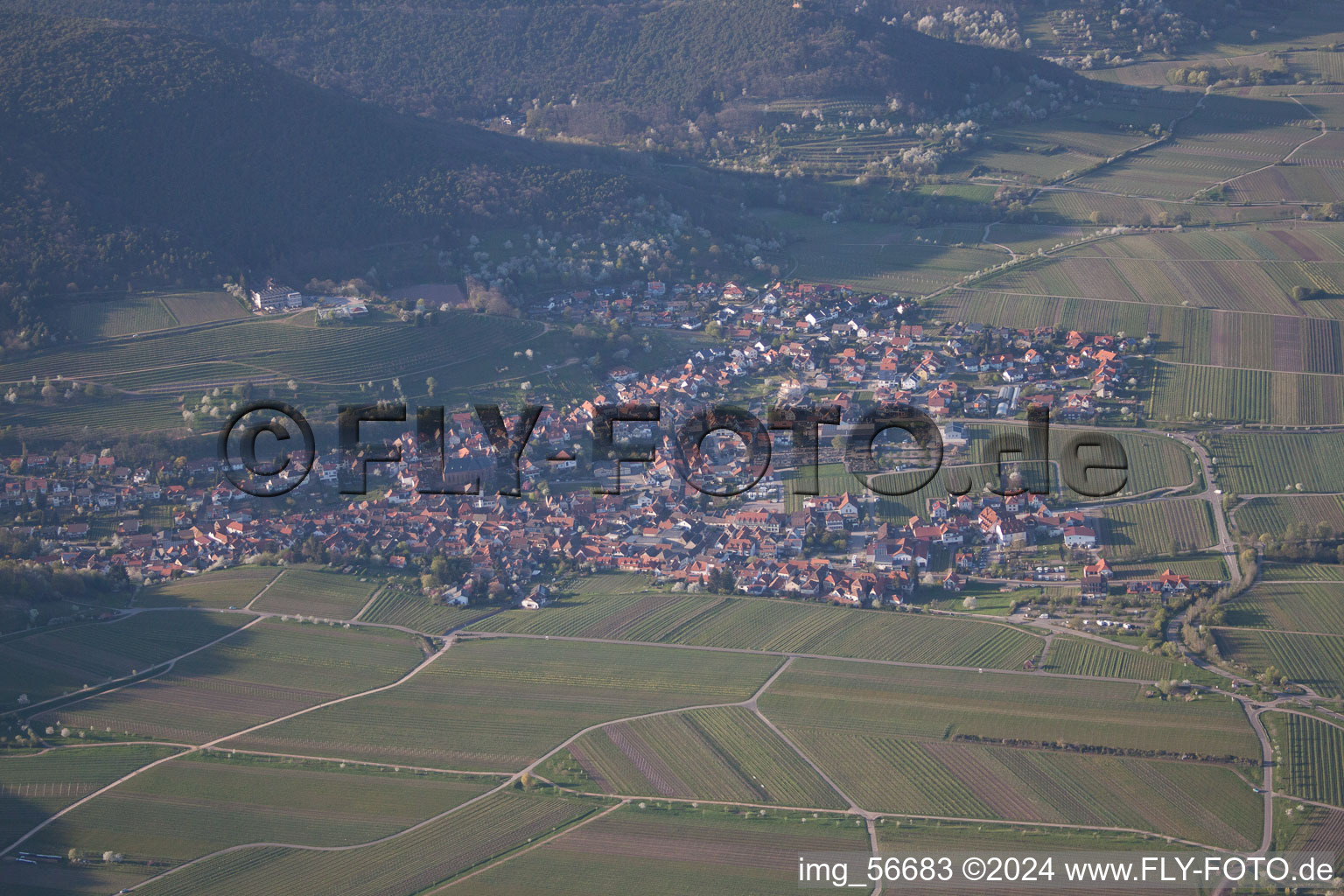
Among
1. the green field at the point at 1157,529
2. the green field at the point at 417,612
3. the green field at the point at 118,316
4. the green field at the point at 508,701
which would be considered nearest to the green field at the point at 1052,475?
the green field at the point at 1157,529

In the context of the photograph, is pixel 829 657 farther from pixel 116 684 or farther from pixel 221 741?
pixel 116 684

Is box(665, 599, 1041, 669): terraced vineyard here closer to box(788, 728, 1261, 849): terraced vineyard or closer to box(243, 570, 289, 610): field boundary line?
box(788, 728, 1261, 849): terraced vineyard

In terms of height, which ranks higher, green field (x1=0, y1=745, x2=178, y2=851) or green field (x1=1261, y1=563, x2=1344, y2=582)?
green field (x1=1261, y1=563, x2=1344, y2=582)

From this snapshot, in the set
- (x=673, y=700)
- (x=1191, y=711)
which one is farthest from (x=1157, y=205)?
(x=673, y=700)

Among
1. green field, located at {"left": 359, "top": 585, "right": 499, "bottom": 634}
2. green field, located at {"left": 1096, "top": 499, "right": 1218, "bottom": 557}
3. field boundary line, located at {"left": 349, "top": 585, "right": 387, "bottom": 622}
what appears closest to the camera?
green field, located at {"left": 359, "top": 585, "right": 499, "bottom": 634}

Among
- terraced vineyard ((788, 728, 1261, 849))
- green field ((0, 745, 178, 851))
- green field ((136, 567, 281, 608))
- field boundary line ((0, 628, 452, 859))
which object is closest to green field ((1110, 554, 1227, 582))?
terraced vineyard ((788, 728, 1261, 849))

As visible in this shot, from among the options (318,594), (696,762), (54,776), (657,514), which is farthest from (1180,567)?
(54,776)

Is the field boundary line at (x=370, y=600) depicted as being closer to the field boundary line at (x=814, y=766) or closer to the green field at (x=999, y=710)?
the field boundary line at (x=814, y=766)

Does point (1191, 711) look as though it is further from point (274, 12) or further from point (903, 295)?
point (274, 12)
